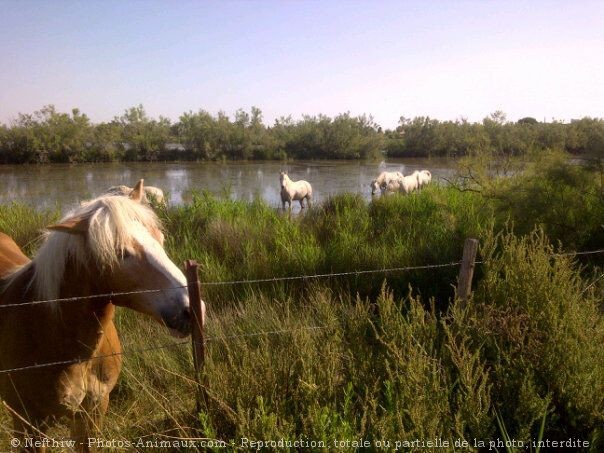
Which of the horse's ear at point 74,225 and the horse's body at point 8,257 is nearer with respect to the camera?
the horse's ear at point 74,225

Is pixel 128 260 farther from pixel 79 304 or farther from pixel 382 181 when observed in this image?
pixel 382 181

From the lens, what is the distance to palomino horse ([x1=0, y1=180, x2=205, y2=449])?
5.99ft

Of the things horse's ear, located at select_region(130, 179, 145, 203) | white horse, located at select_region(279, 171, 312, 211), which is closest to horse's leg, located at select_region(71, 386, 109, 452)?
horse's ear, located at select_region(130, 179, 145, 203)

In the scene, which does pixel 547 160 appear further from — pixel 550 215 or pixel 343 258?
pixel 343 258

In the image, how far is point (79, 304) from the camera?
2.00 meters

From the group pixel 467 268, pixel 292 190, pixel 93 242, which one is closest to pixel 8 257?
pixel 93 242

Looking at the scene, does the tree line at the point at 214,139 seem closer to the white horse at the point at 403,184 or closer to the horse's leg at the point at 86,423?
the white horse at the point at 403,184

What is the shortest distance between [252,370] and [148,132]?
3618 centimetres

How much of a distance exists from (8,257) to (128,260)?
5.62ft

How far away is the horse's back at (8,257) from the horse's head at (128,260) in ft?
3.52

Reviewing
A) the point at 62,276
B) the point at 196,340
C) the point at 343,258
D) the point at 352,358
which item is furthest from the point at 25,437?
the point at 343,258

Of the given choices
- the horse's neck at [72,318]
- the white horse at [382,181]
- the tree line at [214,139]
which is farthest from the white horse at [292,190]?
the tree line at [214,139]

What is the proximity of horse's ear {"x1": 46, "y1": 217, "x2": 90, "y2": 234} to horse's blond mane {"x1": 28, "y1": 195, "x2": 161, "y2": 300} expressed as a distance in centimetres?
3

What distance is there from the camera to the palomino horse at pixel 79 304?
1825mm
